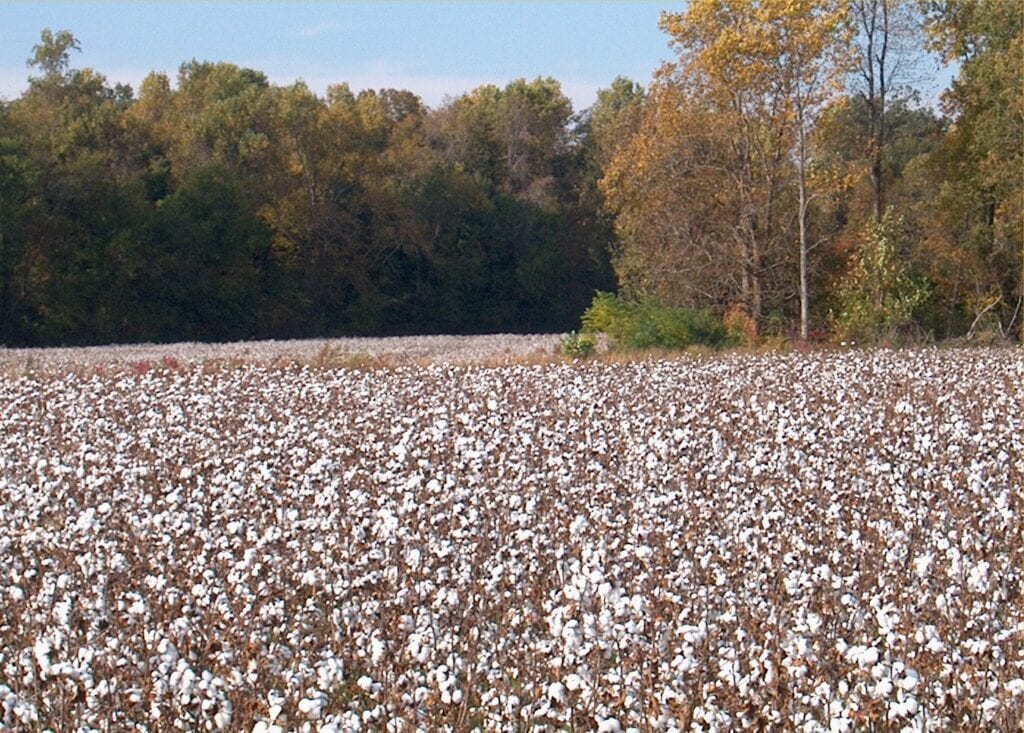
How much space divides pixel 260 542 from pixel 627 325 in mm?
22221

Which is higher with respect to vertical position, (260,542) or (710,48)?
(710,48)

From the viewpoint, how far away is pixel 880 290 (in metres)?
33.6

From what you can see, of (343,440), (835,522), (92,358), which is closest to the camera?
(835,522)

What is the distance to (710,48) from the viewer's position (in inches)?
1329

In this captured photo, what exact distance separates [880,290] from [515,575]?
28.0 metres

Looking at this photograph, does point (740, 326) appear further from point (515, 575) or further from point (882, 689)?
point (882, 689)

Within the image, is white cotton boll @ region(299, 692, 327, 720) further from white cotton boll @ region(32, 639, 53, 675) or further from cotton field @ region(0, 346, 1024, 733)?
white cotton boll @ region(32, 639, 53, 675)

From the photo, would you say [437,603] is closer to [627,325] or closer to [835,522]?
[835,522]

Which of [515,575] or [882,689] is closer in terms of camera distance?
[882,689]

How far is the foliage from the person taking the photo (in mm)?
Result: 32116

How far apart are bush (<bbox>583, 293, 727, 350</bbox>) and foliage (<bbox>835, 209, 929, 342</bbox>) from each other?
3632 millimetres

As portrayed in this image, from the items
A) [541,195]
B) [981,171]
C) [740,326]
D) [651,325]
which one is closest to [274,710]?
[651,325]

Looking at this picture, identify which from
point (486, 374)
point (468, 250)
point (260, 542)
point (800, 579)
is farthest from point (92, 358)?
point (468, 250)

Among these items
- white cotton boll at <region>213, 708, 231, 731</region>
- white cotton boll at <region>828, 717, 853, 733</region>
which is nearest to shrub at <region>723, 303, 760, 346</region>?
white cotton boll at <region>828, 717, 853, 733</region>
